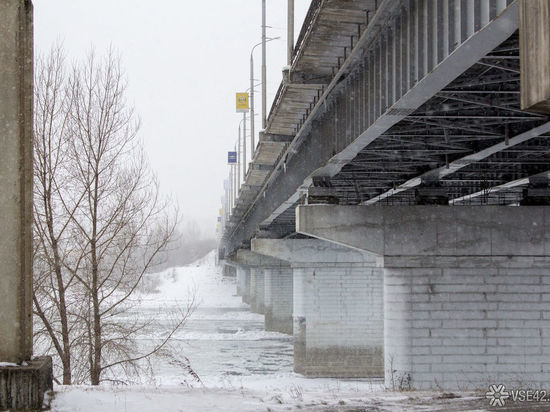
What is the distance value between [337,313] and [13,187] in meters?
32.4

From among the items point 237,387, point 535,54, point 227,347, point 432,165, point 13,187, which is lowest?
point 227,347

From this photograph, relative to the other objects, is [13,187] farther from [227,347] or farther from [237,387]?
[227,347]

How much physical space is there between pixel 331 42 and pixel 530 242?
31.5 ft

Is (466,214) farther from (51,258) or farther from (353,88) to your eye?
(51,258)

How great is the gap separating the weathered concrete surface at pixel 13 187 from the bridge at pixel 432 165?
4.76 meters

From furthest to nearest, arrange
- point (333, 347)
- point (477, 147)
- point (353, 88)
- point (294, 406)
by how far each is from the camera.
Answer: point (333, 347)
point (477, 147)
point (353, 88)
point (294, 406)

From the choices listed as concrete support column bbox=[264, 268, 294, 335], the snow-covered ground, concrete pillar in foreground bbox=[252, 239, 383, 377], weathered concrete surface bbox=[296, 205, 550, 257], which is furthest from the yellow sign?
weathered concrete surface bbox=[296, 205, 550, 257]

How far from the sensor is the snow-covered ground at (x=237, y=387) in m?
9.73

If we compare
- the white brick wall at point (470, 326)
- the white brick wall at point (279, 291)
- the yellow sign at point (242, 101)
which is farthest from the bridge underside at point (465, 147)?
the white brick wall at point (279, 291)

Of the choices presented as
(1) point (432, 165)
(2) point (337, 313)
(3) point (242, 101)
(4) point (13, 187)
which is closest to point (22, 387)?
(4) point (13, 187)

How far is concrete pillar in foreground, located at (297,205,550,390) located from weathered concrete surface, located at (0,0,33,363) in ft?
42.7

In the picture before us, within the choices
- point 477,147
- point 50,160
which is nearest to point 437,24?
point 477,147

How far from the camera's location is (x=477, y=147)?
16656mm

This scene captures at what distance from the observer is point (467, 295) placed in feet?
66.1
